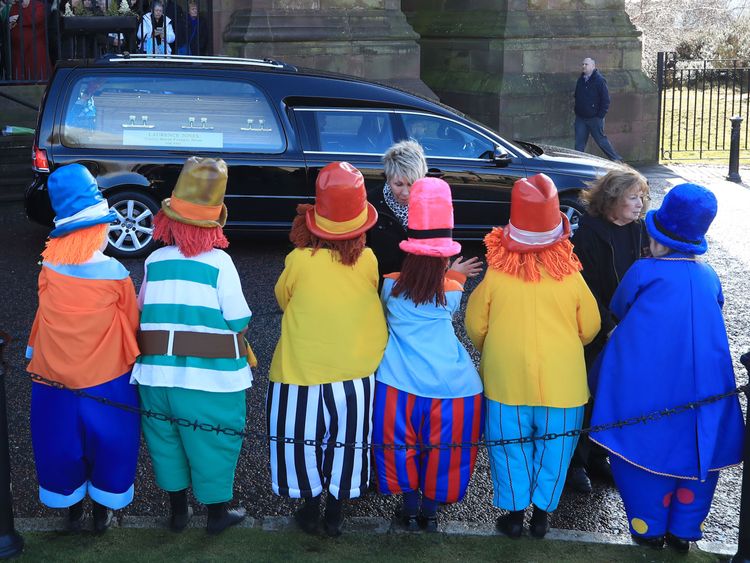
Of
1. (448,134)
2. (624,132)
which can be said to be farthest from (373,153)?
(624,132)

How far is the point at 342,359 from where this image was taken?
427 cm

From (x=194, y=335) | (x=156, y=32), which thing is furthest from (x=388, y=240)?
(x=156, y=32)

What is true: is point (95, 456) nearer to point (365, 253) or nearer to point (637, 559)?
point (365, 253)

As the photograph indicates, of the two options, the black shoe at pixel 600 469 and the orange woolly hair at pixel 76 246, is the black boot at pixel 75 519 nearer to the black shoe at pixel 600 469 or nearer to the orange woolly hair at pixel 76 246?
the orange woolly hair at pixel 76 246

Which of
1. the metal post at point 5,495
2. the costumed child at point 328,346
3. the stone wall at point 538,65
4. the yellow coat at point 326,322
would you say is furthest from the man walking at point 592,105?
the metal post at point 5,495

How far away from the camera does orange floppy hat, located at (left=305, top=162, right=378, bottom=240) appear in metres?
4.21

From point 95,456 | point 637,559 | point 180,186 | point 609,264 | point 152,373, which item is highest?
point 180,186

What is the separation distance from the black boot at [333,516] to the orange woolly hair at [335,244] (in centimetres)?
98

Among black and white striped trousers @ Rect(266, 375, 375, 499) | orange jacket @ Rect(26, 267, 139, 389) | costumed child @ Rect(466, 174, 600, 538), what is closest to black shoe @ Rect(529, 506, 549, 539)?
costumed child @ Rect(466, 174, 600, 538)

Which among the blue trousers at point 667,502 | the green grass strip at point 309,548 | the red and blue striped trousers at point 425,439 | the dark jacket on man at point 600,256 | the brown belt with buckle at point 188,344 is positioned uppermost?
the dark jacket on man at point 600,256

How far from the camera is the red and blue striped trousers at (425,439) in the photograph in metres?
4.32

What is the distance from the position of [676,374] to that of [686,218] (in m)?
0.61

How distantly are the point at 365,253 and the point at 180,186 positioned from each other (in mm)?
785

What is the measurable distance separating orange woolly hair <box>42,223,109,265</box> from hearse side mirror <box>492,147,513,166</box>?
5.68 m
